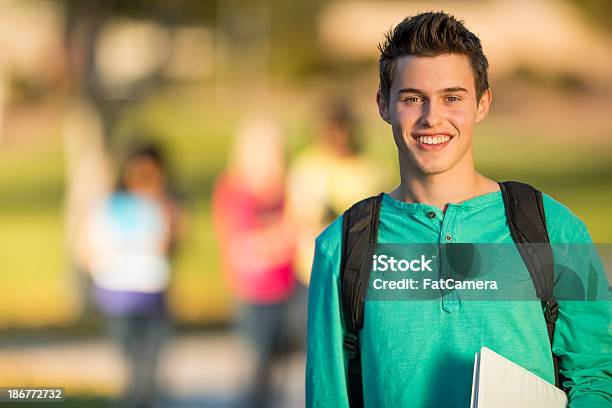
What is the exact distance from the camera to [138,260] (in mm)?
7008

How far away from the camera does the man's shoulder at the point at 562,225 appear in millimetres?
2326

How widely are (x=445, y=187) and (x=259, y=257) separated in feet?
16.7

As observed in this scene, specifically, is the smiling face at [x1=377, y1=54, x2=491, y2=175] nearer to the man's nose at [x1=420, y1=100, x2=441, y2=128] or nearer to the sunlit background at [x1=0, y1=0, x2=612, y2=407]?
the man's nose at [x1=420, y1=100, x2=441, y2=128]

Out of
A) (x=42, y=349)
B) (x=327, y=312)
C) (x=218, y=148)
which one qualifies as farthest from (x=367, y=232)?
(x=218, y=148)

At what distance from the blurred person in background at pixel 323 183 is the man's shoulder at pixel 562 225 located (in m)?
4.86

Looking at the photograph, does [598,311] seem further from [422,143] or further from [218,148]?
[218,148]

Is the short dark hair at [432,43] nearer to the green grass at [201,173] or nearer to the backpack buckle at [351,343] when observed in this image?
the backpack buckle at [351,343]

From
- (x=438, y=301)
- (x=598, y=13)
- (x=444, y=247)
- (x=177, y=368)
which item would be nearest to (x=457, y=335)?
(x=438, y=301)

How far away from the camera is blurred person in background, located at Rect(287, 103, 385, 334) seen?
7.30m

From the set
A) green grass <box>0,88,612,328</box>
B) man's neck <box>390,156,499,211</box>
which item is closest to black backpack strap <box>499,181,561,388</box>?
man's neck <box>390,156,499,211</box>

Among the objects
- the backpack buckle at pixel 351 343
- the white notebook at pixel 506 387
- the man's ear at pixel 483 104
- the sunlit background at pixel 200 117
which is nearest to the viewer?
the white notebook at pixel 506 387

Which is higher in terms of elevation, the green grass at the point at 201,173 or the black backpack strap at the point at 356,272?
the green grass at the point at 201,173

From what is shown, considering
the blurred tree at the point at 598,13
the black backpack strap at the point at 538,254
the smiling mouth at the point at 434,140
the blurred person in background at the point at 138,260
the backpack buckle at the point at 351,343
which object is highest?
the blurred tree at the point at 598,13

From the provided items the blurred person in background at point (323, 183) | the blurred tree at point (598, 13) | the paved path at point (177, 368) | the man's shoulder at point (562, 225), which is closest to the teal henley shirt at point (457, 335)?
the man's shoulder at point (562, 225)
